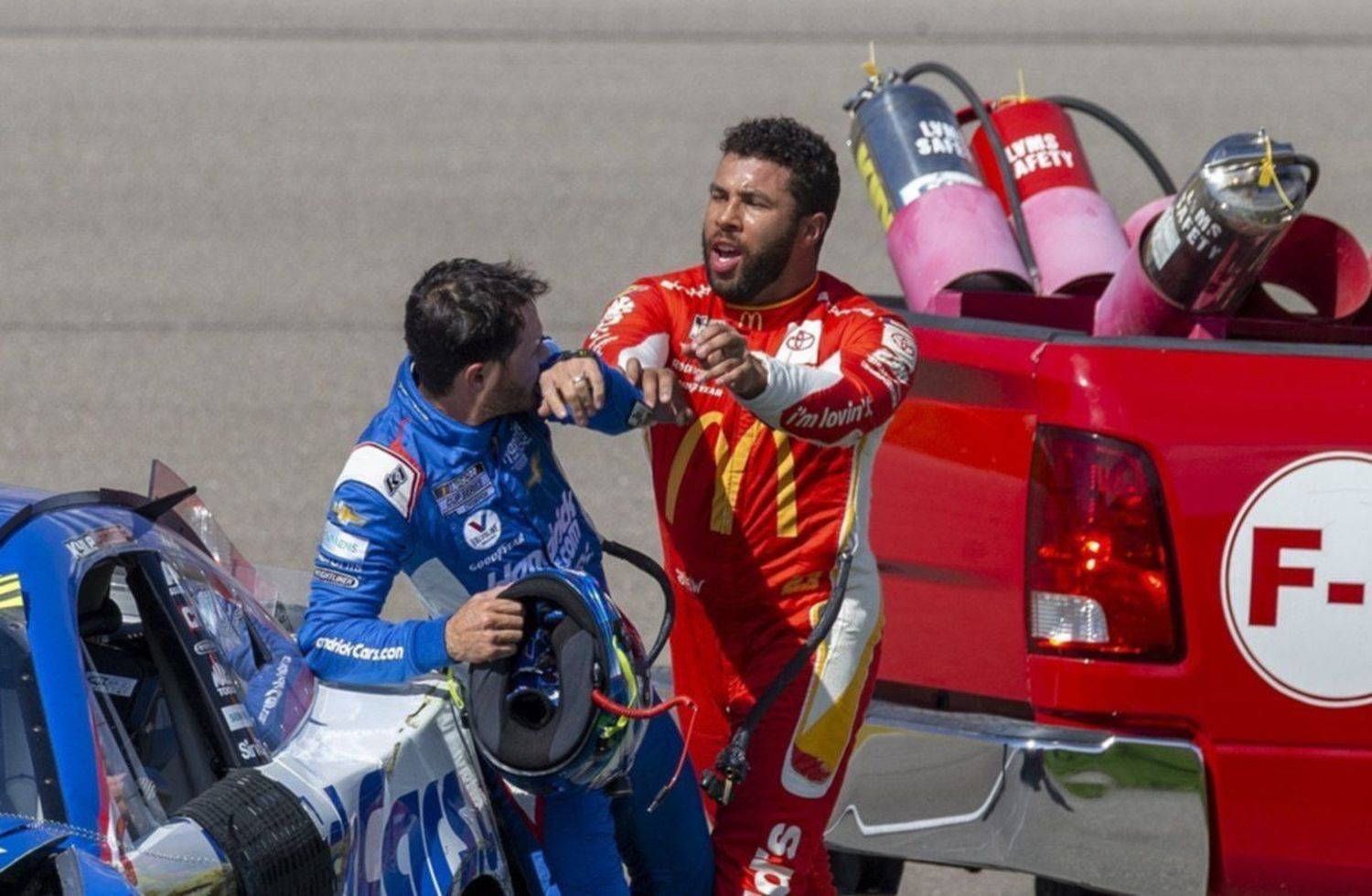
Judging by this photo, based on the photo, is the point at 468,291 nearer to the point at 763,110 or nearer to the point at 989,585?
the point at 989,585

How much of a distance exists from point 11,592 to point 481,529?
0.90m

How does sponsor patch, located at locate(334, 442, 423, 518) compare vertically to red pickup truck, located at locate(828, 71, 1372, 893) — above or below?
above

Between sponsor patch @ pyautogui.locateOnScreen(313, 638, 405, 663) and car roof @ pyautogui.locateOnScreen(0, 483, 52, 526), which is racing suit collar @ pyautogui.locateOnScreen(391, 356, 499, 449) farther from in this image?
car roof @ pyautogui.locateOnScreen(0, 483, 52, 526)

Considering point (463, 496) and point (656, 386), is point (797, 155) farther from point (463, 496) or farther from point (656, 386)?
point (463, 496)

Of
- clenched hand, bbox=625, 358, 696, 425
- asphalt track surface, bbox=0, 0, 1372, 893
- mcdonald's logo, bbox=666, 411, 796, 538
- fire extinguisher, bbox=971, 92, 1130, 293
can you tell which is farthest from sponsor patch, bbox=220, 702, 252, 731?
fire extinguisher, bbox=971, 92, 1130, 293

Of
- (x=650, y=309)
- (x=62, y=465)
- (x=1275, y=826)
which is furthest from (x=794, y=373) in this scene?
(x=62, y=465)

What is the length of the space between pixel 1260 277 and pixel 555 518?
2.21 meters

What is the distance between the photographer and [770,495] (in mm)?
4570

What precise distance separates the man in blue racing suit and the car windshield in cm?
65

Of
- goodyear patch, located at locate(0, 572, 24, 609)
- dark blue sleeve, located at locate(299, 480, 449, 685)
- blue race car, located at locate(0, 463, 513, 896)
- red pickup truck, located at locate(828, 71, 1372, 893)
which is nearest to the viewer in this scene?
blue race car, located at locate(0, 463, 513, 896)

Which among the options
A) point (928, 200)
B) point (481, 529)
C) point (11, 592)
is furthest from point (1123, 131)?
point (11, 592)

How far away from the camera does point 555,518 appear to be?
4203mm

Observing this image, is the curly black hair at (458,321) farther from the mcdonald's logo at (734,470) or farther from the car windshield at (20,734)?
the car windshield at (20,734)

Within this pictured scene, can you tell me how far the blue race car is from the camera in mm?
3260
